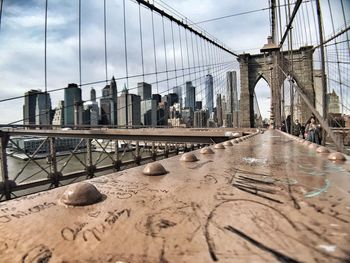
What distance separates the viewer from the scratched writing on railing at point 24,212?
1137 mm

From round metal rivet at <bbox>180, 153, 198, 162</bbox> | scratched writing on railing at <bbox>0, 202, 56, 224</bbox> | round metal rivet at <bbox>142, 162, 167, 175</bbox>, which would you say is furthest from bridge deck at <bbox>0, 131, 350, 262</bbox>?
round metal rivet at <bbox>180, 153, 198, 162</bbox>

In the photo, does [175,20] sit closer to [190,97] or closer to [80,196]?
[190,97]

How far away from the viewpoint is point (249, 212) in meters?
1.16

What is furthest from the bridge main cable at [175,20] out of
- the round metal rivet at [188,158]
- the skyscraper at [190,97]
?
the round metal rivet at [188,158]

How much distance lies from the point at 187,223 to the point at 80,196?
57cm

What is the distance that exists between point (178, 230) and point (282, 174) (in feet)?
4.13

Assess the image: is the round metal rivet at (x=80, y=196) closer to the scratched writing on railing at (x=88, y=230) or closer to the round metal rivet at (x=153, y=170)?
the scratched writing on railing at (x=88, y=230)

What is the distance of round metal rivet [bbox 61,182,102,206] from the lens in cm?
129

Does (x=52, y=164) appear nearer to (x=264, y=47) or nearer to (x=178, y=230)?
(x=178, y=230)

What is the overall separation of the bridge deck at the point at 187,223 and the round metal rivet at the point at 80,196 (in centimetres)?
4

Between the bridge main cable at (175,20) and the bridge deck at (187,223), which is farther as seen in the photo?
the bridge main cable at (175,20)

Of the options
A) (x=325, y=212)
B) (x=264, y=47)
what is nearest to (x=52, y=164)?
(x=325, y=212)

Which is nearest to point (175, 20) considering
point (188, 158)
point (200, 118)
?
point (200, 118)

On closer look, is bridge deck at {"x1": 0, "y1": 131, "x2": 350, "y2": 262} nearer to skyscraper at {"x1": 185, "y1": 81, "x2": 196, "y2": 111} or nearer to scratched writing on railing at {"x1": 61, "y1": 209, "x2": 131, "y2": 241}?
scratched writing on railing at {"x1": 61, "y1": 209, "x2": 131, "y2": 241}
